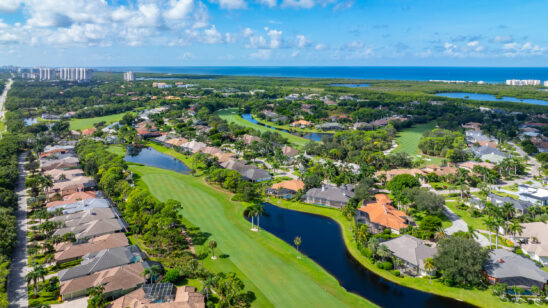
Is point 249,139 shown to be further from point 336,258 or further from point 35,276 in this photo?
point 35,276

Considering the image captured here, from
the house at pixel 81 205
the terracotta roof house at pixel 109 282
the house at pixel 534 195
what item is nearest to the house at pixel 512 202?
the house at pixel 534 195

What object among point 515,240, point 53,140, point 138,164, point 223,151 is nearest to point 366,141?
point 223,151

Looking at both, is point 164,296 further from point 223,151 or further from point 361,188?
point 223,151

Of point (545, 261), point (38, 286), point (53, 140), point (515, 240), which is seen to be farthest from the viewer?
point (53, 140)

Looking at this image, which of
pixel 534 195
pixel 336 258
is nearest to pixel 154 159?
pixel 336 258

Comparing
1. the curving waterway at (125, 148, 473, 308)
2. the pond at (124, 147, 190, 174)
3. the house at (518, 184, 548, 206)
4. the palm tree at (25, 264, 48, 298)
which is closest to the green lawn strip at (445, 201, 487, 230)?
the house at (518, 184, 548, 206)

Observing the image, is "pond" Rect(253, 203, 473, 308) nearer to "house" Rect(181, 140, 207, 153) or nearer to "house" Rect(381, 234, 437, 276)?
"house" Rect(381, 234, 437, 276)
